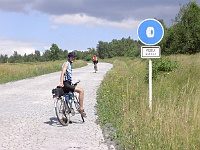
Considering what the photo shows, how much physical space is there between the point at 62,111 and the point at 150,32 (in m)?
3.20

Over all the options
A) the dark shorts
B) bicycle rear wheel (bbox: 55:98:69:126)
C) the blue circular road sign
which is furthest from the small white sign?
bicycle rear wheel (bbox: 55:98:69:126)

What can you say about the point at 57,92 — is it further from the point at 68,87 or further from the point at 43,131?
the point at 43,131

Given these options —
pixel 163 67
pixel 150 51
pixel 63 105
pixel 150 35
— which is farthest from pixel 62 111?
pixel 163 67

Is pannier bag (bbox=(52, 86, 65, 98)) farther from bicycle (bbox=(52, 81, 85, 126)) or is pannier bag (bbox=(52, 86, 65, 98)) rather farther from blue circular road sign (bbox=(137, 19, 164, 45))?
blue circular road sign (bbox=(137, 19, 164, 45))

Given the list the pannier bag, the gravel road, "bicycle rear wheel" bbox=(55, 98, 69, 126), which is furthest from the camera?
"bicycle rear wheel" bbox=(55, 98, 69, 126)

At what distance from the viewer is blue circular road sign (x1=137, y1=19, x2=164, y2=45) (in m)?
7.71

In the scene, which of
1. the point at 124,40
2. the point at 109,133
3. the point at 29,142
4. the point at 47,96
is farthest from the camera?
the point at 124,40

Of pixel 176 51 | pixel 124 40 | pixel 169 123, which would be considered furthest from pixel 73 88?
pixel 124 40

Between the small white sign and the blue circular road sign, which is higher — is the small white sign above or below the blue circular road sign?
below

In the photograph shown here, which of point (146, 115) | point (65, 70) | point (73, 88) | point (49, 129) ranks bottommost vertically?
point (49, 129)

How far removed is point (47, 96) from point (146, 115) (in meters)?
7.98

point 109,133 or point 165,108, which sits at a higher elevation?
point 165,108

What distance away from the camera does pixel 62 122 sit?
7.75 metres

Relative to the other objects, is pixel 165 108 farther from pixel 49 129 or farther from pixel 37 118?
pixel 37 118
